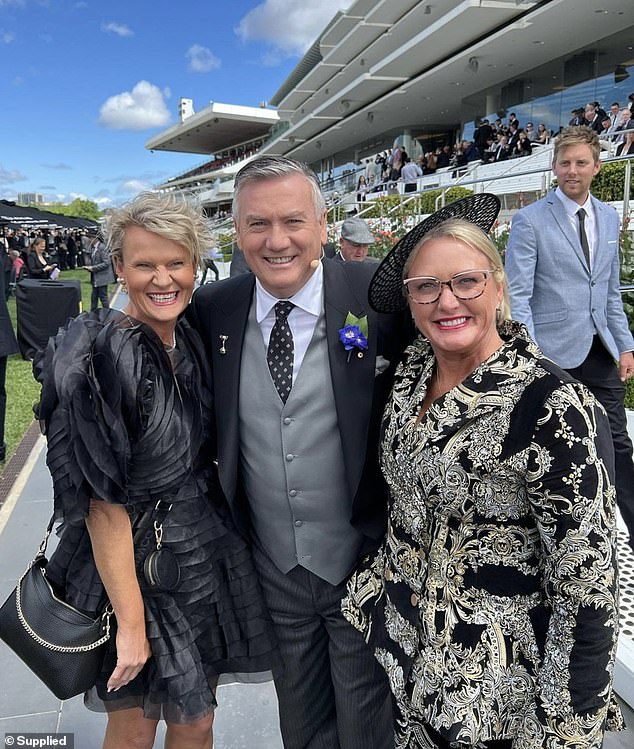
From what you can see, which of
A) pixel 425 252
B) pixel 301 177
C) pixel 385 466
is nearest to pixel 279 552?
pixel 385 466

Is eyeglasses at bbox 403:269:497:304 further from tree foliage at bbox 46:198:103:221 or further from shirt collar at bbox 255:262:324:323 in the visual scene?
tree foliage at bbox 46:198:103:221

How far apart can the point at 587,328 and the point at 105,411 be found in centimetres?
266

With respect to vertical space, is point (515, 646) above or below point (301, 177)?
below

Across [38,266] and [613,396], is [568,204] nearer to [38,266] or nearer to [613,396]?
[613,396]

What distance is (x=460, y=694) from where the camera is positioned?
1479 mm

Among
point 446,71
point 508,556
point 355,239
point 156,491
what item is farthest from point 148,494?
point 446,71

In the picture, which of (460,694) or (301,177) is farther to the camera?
(301,177)

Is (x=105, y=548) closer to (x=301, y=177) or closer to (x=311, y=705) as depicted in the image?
(x=311, y=705)

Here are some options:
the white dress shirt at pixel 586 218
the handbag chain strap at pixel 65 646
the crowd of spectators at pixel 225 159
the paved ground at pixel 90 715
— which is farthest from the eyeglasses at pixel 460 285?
the crowd of spectators at pixel 225 159

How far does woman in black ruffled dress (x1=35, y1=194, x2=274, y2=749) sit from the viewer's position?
5.25ft

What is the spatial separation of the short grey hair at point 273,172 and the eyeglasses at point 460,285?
1.89 feet

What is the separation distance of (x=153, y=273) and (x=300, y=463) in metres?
0.73

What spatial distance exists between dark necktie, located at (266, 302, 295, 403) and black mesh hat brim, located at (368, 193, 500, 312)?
29cm

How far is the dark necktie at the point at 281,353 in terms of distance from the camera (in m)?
1.93
